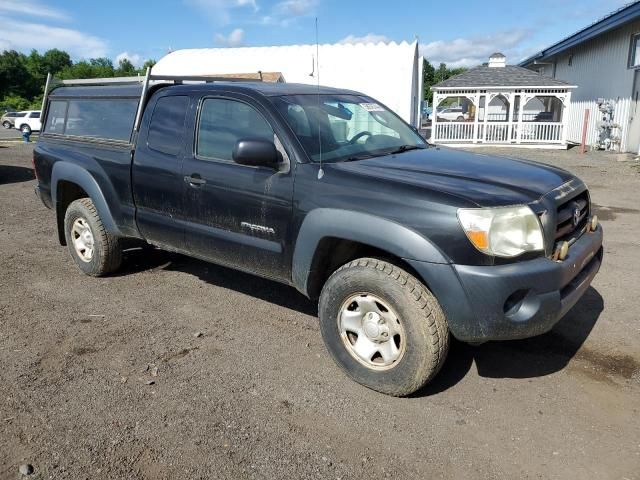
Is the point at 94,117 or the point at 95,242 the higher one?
the point at 94,117

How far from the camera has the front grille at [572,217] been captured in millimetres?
3338

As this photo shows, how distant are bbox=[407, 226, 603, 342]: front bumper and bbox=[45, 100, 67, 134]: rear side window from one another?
4.42m

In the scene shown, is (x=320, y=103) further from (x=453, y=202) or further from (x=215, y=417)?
(x=215, y=417)

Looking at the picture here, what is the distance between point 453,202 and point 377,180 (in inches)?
20.3

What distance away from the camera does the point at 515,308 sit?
3016mm

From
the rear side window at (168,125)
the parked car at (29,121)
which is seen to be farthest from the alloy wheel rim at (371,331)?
the parked car at (29,121)

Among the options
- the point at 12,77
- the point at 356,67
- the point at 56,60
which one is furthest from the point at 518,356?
the point at 56,60

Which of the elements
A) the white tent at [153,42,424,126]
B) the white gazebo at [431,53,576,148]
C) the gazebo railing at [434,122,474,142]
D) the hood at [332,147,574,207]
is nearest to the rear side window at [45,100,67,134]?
the hood at [332,147,574,207]

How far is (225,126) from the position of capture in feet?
13.7

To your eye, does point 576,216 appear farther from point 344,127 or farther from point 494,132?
point 494,132

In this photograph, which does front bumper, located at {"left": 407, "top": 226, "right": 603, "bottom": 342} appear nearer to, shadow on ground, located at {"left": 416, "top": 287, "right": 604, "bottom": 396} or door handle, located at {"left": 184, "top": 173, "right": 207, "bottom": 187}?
shadow on ground, located at {"left": 416, "top": 287, "right": 604, "bottom": 396}

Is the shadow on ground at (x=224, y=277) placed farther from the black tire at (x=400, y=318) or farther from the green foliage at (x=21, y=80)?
the green foliage at (x=21, y=80)

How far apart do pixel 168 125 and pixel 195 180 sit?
68 cm

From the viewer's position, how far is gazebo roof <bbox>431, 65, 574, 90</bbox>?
72.7ft
